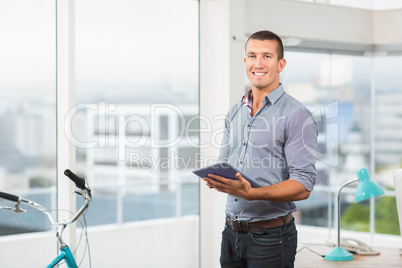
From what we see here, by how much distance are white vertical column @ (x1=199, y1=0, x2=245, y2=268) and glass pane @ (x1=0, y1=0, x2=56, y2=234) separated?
1.16 metres

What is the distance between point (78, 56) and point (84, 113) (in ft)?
1.15

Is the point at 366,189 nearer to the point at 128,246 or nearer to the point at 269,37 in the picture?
the point at 269,37

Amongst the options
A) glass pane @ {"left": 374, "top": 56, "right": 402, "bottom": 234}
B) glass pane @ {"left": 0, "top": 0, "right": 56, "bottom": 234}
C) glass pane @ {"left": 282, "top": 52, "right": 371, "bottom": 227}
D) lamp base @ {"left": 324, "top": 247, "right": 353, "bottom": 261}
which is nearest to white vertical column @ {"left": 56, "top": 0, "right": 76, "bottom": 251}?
glass pane @ {"left": 0, "top": 0, "right": 56, "bottom": 234}

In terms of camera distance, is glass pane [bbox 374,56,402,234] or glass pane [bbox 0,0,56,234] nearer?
glass pane [bbox 0,0,56,234]

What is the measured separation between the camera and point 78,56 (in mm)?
3350

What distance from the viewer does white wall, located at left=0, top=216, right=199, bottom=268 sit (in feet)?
10.5

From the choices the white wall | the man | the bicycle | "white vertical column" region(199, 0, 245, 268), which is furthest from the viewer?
"white vertical column" region(199, 0, 245, 268)

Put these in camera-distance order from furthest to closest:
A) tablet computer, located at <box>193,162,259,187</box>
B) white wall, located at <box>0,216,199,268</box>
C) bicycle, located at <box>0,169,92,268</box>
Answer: white wall, located at <box>0,216,199,268</box> < bicycle, located at <box>0,169,92,268</box> < tablet computer, located at <box>193,162,259,187</box>

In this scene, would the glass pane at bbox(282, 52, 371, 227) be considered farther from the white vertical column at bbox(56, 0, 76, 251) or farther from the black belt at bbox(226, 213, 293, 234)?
the black belt at bbox(226, 213, 293, 234)

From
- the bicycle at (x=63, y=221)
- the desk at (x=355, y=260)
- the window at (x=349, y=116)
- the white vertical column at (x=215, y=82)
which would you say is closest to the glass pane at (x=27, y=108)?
the bicycle at (x=63, y=221)

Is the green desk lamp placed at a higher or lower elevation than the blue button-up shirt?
lower

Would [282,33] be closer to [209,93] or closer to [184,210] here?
[209,93]

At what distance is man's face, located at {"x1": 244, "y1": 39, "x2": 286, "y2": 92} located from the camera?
7.32 ft

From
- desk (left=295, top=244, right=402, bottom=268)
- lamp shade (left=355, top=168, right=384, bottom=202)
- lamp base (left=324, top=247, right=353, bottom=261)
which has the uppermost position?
lamp shade (left=355, top=168, right=384, bottom=202)
